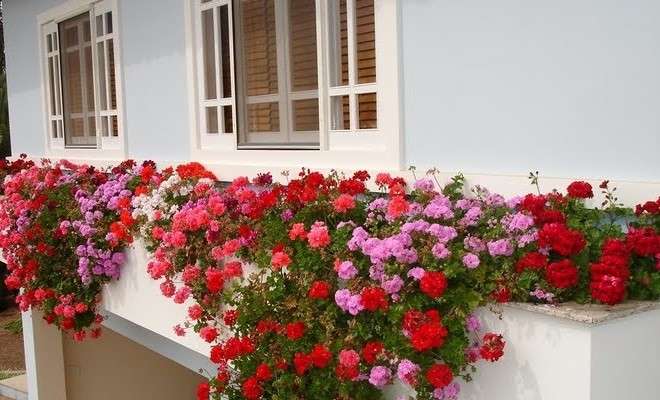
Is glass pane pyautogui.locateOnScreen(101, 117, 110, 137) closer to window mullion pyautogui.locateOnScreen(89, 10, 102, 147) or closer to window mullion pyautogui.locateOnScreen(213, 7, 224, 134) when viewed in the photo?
window mullion pyautogui.locateOnScreen(89, 10, 102, 147)

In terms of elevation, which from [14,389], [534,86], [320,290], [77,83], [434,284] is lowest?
[14,389]

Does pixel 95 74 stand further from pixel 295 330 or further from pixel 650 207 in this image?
pixel 650 207

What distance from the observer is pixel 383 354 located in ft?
10.6

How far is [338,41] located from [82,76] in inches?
183

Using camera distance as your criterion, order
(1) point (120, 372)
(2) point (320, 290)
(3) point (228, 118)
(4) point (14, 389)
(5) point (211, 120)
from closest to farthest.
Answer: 1. (2) point (320, 290)
2. (3) point (228, 118)
3. (5) point (211, 120)
4. (1) point (120, 372)
5. (4) point (14, 389)

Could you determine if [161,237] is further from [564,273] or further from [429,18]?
[564,273]

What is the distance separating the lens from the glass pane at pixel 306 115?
18.3ft

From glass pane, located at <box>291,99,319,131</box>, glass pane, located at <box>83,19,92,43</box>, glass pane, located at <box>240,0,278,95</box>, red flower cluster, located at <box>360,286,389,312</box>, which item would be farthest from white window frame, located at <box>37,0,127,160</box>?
red flower cluster, located at <box>360,286,389,312</box>

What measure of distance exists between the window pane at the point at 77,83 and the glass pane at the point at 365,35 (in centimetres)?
444

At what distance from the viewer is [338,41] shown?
191 inches

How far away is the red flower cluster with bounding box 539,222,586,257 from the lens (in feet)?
9.71

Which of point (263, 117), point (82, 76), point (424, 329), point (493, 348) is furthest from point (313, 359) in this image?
point (82, 76)

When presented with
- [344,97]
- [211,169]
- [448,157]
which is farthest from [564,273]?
[211,169]

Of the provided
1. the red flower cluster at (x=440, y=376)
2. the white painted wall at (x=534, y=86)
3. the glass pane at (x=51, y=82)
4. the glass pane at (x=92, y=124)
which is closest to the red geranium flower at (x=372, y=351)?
the red flower cluster at (x=440, y=376)
